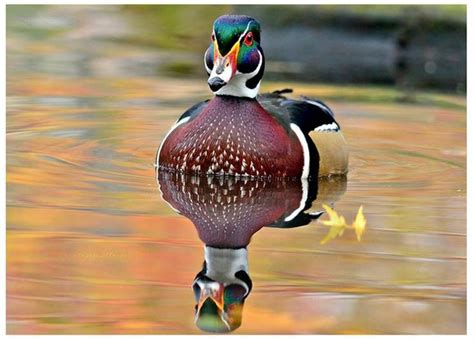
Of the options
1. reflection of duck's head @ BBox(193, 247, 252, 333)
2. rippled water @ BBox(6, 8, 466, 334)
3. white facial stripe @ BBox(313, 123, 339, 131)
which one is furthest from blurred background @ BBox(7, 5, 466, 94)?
reflection of duck's head @ BBox(193, 247, 252, 333)

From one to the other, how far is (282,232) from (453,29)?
7985 millimetres

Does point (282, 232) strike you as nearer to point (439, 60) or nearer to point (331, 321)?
point (331, 321)

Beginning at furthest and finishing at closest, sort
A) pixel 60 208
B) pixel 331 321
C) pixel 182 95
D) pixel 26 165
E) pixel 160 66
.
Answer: pixel 160 66 → pixel 182 95 → pixel 26 165 → pixel 60 208 → pixel 331 321

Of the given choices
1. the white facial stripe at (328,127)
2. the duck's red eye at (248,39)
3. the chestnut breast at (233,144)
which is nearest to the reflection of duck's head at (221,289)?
the chestnut breast at (233,144)

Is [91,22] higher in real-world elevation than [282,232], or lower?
lower

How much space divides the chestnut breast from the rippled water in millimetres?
296

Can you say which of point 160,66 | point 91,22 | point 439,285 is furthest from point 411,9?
point 439,285

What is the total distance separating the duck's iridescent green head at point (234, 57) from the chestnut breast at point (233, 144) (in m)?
0.11

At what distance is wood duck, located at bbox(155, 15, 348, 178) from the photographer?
25.9 ft

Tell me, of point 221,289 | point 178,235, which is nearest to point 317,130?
point 178,235

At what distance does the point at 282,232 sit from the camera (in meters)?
6.58

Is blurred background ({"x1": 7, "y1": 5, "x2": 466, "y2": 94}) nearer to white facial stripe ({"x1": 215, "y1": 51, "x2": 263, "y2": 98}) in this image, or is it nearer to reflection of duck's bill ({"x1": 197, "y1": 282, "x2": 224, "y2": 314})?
white facial stripe ({"x1": 215, "y1": 51, "x2": 263, "y2": 98})

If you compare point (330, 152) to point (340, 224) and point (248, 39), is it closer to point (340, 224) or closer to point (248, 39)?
point (248, 39)

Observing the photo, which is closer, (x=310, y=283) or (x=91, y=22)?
(x=310, y=283)
